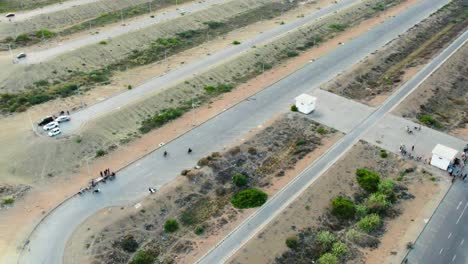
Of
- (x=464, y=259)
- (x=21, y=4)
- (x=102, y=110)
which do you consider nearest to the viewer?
(x=464, y=259)

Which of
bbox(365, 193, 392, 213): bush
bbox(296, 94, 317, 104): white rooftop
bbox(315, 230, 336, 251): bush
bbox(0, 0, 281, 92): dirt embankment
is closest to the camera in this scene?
bbox(315, 230, 336, 251): bush

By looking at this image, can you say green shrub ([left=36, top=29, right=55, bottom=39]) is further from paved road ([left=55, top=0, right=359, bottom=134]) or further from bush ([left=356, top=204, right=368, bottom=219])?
bush ([left=356, top=204, right=368, bottom=219])

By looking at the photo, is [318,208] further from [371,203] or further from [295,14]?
[295,14]

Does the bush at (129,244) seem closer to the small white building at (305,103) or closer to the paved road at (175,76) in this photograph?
the paved road at (175,76)

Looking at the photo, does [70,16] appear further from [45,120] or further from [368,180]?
[368,180]

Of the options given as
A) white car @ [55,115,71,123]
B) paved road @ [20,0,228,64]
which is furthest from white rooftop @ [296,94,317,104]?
paved road @ [20,0,228,64]

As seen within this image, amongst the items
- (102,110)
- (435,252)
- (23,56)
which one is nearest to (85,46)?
(23,56)
